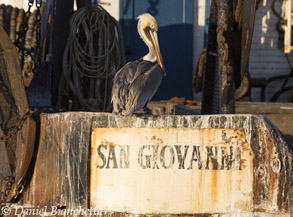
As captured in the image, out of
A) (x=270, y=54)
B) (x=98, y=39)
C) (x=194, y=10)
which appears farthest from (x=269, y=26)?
(x=98, y=39)

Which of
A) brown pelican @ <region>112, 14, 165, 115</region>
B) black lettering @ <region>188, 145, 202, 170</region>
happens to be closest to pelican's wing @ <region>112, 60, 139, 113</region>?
brown pelican @ <region>112, 14, 165, 115</region>

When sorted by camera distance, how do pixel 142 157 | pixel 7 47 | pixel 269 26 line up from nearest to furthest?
pixel 142 157 → pixel 7 47 → pixel 269 26

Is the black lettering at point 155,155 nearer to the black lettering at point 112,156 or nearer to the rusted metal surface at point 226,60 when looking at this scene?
the black lettering at point 112,156

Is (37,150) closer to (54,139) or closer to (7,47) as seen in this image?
(54,139)

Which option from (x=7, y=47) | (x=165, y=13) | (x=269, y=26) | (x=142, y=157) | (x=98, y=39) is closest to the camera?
(x=142, y=157)

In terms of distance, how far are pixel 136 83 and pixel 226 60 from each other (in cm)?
133

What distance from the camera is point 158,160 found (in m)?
3.20

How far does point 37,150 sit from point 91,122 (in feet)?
1.42

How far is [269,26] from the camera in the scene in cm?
1220

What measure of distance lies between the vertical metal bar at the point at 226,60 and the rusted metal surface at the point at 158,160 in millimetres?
1329

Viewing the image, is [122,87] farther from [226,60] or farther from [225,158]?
[226,60]

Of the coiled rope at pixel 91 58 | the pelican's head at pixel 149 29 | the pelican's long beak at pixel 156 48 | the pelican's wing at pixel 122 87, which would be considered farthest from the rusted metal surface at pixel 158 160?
the coiled rope at pixel 91 58

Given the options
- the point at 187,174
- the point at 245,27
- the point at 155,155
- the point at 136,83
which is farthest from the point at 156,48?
the point at 187,174

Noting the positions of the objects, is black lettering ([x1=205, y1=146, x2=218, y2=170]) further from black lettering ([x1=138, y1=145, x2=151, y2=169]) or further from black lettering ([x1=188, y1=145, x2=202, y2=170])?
black lettering ([x1=138, y1=145, x2=151, y2=169])
